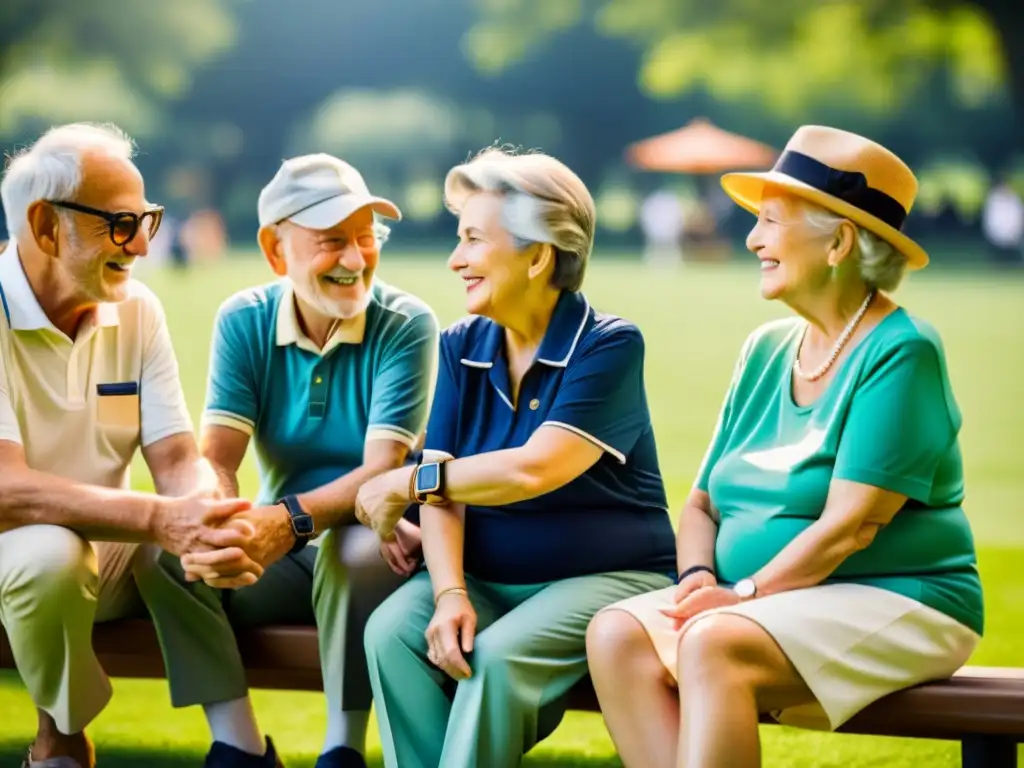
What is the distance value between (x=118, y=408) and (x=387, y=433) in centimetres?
56

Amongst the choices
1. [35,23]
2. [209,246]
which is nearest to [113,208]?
[209,246]

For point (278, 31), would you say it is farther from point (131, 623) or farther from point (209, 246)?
point (131, 623)

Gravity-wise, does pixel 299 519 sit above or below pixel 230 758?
above

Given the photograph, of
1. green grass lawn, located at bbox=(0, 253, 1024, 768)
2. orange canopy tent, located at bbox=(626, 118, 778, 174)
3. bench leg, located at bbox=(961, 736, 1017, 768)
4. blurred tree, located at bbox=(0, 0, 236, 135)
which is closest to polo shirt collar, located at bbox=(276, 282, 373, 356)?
green grass lawn, located at bbox=(0, 253, 1024, 768)

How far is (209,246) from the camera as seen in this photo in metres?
18.1

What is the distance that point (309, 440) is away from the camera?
3.09 metres

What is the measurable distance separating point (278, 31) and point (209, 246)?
2.88 meters

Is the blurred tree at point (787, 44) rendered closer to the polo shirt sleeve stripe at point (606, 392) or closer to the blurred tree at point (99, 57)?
the blurred tree at point (99, 57)

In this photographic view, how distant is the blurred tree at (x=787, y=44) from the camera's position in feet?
68.6

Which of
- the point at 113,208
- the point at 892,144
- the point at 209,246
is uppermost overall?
the point at 113,208

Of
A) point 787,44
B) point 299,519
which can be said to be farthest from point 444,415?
point 787,44

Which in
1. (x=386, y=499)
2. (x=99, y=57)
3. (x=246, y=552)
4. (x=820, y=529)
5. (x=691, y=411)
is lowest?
(x=691, y=411)

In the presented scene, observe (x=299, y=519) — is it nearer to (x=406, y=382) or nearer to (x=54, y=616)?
(x=406, y=382)

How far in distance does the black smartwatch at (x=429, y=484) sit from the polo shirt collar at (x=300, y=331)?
1.50 feet
